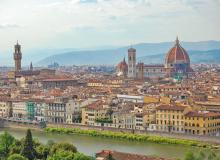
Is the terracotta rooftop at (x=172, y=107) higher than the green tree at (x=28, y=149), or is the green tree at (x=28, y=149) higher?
the terracotta rooftop at (x=172, y=107)

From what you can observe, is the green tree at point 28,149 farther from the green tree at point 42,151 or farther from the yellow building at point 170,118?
the yellow building at point 170,118

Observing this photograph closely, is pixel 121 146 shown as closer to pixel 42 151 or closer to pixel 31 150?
pixel 42 151

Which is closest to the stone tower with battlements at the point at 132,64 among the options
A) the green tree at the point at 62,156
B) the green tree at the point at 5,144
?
the green tree at the point at 5,144

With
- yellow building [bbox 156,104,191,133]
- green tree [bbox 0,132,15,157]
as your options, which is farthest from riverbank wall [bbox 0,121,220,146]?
green tree [bbox 0,132,15,157]

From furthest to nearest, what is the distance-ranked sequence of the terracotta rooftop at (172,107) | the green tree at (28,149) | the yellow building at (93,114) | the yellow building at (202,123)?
the yellow building at (93,114)
the terracotta rooftop at (172,107)
the yellow building at (202,123)
the green tree at (28,149)

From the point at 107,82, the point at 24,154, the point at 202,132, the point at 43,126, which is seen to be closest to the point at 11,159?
the point at 24,154

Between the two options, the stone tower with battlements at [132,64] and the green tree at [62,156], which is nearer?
the green tree at [62,156]

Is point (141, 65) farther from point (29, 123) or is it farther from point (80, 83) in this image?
point (29, 123)

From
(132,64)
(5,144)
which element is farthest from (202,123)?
(132,64)
